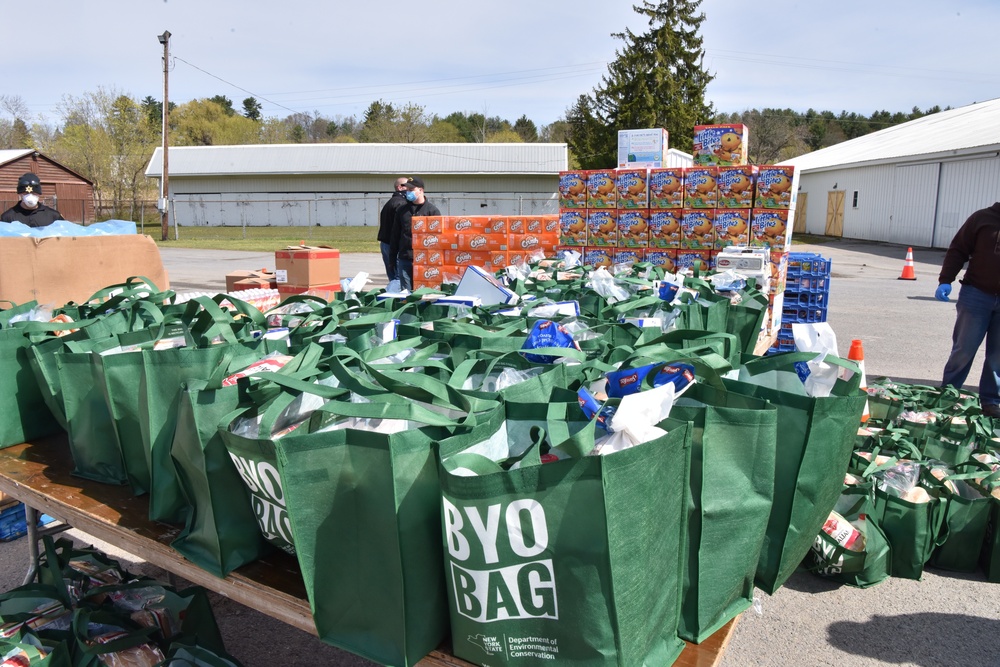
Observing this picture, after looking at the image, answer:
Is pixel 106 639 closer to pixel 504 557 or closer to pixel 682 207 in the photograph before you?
pixel 504 557

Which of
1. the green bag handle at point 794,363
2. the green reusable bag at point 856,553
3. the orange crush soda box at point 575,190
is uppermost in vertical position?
the orange crush soda box at point 575,190

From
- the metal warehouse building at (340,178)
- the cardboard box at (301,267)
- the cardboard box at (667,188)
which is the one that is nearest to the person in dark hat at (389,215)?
the cardboard box at (301,267)

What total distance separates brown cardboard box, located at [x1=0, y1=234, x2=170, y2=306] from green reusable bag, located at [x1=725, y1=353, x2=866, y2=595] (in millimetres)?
4139

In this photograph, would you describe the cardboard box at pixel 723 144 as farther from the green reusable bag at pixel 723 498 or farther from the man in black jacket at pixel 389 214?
the green reusable bag at pixel 723 498

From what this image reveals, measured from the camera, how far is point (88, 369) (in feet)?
6.86

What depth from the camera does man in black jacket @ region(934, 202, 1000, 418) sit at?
211 inches

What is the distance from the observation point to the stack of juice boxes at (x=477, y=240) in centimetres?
1062

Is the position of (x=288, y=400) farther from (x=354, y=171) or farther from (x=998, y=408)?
(x=354, y=171)

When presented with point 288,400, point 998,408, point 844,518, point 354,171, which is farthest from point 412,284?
point 354,171

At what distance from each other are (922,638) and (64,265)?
17.0 feet

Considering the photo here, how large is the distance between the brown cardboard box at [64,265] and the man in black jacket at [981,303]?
20.6ft

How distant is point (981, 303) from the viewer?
5.48m

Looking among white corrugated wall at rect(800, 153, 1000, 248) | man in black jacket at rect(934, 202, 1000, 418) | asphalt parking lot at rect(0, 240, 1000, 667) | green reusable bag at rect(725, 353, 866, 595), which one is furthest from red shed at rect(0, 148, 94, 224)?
green reusable bag at rect(725, 353, 866, 595)

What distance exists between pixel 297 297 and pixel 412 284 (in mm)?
8154
